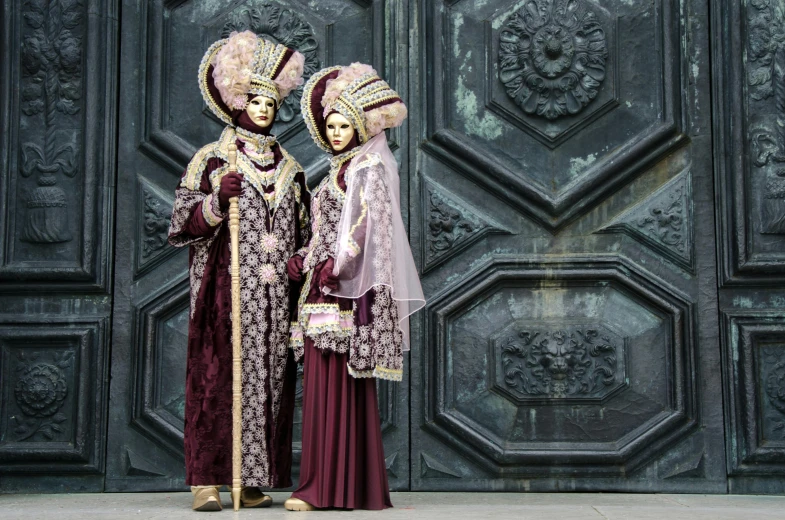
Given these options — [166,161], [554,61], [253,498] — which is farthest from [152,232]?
[554,61]

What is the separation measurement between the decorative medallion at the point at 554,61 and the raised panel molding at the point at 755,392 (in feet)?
4.66

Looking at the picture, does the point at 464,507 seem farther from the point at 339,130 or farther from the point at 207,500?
the point at 339,130

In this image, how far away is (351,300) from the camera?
17.0ft

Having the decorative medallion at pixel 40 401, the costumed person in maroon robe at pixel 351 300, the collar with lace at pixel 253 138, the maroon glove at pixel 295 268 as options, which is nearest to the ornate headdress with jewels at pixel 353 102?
the costumed person in maroon robe at pixel 351 300

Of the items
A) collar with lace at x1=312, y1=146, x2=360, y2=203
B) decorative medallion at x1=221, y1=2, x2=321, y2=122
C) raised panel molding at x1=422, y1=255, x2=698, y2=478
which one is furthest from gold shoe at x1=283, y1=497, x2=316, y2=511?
decorative medallion at x1=221, y1=2, x2=321, y2=122

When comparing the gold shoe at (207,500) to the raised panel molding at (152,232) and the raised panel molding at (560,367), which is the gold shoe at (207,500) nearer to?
the raised panel molding at (560,367)

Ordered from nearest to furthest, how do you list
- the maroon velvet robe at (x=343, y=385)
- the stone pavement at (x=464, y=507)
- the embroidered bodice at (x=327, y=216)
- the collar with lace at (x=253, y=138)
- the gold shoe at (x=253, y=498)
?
1. the stone pavement at (x=464, y=507)
2. the maroon velvet robe at (x=343, y=385)
3. the embroidered bodice at (x=327, y=216)
4. the gold shoe at (x=253, y=498)
5. the collar with lace at (x=253, y=138)

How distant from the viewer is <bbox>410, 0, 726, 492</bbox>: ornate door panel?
20.0ft

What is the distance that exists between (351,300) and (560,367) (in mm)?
1467

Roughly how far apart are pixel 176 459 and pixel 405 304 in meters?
1.76

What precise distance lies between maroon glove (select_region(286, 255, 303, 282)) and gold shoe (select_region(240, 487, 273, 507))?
986 millimetres

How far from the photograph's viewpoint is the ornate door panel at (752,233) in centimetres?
604

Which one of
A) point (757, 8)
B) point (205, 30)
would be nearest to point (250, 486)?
point (205, 30)

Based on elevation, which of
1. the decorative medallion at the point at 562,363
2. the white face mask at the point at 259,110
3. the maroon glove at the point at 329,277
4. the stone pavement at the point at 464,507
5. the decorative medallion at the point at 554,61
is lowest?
the stone pavement at the point at 464,507
